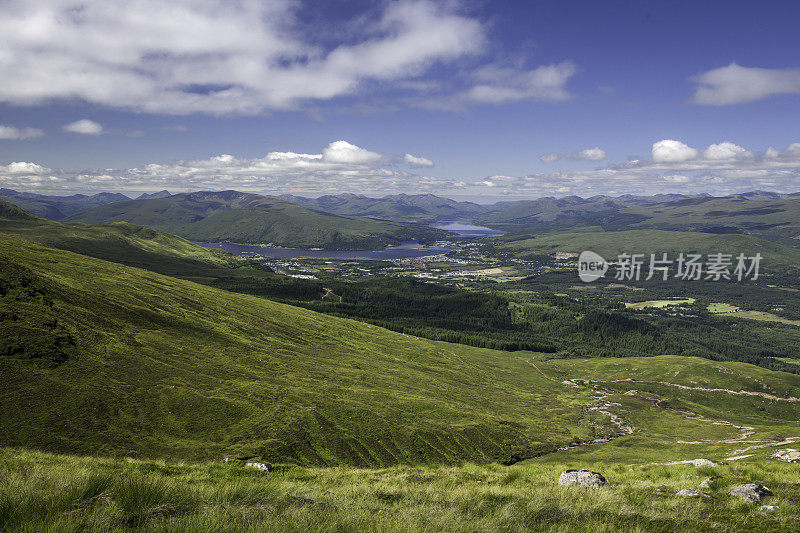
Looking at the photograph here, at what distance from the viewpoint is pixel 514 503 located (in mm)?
16141

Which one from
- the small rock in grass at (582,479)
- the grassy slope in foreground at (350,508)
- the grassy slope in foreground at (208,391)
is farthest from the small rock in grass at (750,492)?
the grassy slope in foreground at (208,391)

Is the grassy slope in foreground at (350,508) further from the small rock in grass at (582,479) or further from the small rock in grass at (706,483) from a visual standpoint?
the small rock in grass at (582,479)

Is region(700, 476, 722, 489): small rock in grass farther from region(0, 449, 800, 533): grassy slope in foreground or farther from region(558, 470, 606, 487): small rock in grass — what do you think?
region(558, 470, 606, 487): small rock in grass

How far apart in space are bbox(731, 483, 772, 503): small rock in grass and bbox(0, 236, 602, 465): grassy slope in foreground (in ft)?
187

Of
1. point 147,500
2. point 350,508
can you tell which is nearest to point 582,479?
point 350,508

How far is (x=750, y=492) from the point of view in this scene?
66.8 ft

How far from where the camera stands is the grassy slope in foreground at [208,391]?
59969 mm

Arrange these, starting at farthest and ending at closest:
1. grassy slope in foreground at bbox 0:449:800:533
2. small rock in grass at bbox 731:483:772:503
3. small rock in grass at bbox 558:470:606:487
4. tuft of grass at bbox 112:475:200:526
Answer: small rock in grass at bbox 558:470:606:487
small rock in grass at bbox 731:483:772:503
tuft of grass at bbox 112:475:200:526
grassy slope in foreground at bbox 0:449:800:533

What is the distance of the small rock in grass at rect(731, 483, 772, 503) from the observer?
1992 centimetres

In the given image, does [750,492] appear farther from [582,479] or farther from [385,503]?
[385,503]

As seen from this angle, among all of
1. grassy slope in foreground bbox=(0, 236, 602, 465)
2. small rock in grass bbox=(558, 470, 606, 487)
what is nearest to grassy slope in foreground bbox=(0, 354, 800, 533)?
small rock in grass bbox=(558, 470, 606, 487)

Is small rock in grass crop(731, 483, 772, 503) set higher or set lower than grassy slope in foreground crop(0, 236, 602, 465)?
higher

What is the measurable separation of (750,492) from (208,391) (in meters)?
83.1

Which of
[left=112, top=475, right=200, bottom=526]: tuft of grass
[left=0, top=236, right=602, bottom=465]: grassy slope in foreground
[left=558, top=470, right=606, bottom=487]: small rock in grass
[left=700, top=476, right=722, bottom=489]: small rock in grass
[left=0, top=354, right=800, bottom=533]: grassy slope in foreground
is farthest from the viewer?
[left=0, top=236, right=602, bottom=465]: grassy slope in foreground
